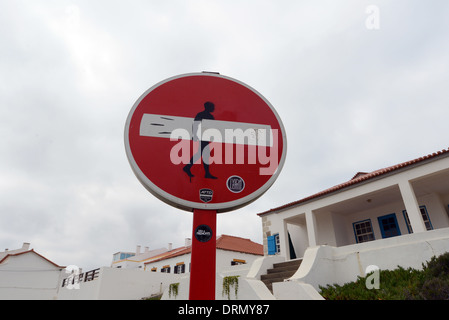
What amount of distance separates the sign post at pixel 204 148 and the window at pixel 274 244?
12.4m

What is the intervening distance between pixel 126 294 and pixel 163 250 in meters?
21.5

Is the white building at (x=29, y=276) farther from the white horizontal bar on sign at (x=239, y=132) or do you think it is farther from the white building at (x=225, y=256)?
the white horizontal bar on sign at (x=239, y=132)

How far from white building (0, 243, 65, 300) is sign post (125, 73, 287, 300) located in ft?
77.5

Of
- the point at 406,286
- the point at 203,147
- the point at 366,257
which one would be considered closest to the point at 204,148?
the point at 203,147

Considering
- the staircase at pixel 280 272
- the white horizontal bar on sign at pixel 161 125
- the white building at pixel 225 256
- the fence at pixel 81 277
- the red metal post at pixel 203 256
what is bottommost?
the red metal post at pixel 203 256

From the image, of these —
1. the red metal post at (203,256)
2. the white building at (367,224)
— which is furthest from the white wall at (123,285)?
the red metal post at (203,256)

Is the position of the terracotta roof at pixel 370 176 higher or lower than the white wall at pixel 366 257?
higher

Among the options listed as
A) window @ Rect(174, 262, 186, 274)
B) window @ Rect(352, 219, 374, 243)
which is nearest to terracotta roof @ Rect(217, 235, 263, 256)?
window @ Rect(174, 262, 186, 274)

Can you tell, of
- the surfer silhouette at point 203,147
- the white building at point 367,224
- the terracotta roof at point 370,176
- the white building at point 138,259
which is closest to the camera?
the surfer silhouette at point 203,147

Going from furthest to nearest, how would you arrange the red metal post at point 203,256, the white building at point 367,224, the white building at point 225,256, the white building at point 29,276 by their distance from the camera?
the white building at point 225,256 < the white building at point 29,276 < the white building at point 367,224 < the red metal post at point 203,256

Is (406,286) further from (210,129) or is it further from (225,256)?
(225,256)

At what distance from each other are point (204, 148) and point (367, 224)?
1358cm

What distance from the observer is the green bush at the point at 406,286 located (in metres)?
5.08
